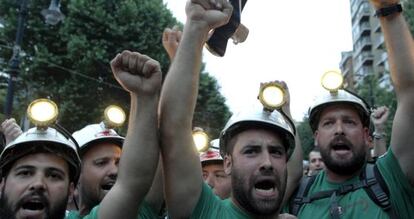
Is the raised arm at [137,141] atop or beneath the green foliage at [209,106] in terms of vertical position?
beneath

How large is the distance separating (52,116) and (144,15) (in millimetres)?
13208

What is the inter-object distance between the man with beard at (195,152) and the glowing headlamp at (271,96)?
0.34 feet

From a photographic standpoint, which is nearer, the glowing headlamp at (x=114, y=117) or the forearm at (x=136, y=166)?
the forearm at (x=136, y=166)

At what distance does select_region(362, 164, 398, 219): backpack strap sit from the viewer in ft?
10.00

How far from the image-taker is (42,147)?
2.86 meters

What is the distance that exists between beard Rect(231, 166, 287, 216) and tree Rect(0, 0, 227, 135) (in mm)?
12593

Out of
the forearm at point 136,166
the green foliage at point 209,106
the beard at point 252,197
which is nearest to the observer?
the forearm at point 136,166

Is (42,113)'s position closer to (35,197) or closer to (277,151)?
(35,197)

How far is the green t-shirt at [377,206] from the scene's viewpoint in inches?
121

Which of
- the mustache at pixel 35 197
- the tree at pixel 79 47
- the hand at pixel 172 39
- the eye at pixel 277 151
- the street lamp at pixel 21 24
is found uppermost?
the tree at pixel 79 47

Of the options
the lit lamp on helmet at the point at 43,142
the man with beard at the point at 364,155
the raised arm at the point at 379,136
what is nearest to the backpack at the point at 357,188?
the man with beard at the point at 364,155

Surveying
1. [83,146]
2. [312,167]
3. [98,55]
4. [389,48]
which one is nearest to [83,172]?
[83,146]

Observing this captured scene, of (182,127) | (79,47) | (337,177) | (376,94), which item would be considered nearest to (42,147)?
(182,127)

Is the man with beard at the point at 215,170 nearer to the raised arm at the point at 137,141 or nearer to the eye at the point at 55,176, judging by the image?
the eye at the point at 55,176
